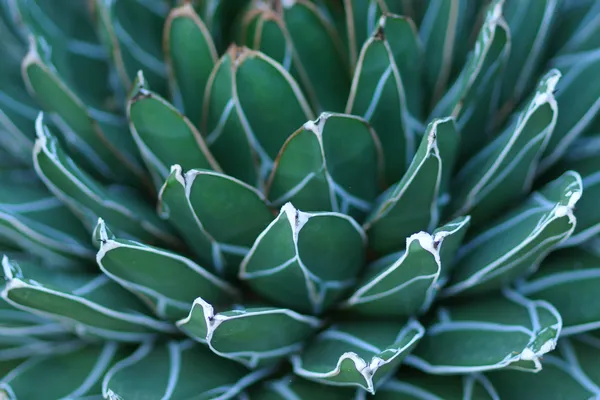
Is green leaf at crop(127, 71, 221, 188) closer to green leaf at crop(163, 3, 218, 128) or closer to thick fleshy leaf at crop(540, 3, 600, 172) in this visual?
green leaf at crop(163, 3, 218, 128)

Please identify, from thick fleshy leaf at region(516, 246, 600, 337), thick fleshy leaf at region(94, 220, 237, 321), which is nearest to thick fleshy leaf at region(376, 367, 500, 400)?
thick fleshy leaf at region(516, 246, 600, 337)

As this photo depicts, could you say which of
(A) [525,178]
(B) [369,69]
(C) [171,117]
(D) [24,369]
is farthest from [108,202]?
(A) [525,178]

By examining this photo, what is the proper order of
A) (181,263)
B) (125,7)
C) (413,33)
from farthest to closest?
1. (125,7)
2. (413,33)
3. (181,263)

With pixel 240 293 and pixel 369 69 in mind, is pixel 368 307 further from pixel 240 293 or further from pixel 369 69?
pixel 369 69

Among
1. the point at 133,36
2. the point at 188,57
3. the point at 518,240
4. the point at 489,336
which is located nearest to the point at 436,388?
the point at 489,336

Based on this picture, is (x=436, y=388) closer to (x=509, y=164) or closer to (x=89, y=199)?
(x=509, y=164)

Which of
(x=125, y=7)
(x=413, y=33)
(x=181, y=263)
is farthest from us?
(x=125, y=7)
